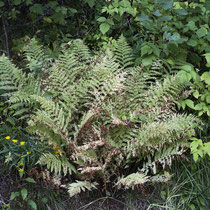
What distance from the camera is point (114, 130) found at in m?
2.68

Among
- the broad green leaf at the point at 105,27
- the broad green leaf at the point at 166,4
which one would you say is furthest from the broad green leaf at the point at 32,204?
the broad green leaf at the point at 166,4

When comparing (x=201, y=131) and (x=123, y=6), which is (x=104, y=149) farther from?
(x=123, y=6)

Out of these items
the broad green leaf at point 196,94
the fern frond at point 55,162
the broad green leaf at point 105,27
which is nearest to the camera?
the fern frond at point 55,162

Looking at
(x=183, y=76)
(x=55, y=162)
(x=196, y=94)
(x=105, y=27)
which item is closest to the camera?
(x=55, y=162)

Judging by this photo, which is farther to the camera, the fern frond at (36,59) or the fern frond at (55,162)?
the fern frond at (36,59)

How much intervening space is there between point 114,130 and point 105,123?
0.13 metres

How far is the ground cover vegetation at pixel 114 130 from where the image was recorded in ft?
8.04

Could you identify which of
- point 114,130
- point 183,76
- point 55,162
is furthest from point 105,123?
point 183,76

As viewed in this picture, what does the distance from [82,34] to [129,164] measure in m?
2.17

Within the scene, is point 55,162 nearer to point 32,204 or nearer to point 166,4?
point 32,204

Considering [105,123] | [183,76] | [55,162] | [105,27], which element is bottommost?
[55,162]

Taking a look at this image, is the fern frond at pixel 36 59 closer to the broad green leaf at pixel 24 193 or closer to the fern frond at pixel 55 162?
the fern frond at pixel 55 162

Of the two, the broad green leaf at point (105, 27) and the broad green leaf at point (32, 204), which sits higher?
the broad green leaf at point (105, 27)

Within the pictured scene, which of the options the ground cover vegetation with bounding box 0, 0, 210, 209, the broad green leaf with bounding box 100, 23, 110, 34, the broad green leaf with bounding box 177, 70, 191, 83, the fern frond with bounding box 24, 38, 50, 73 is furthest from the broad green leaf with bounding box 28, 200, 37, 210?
the broad green leaf with bounding box 100, 23, 110, 34
